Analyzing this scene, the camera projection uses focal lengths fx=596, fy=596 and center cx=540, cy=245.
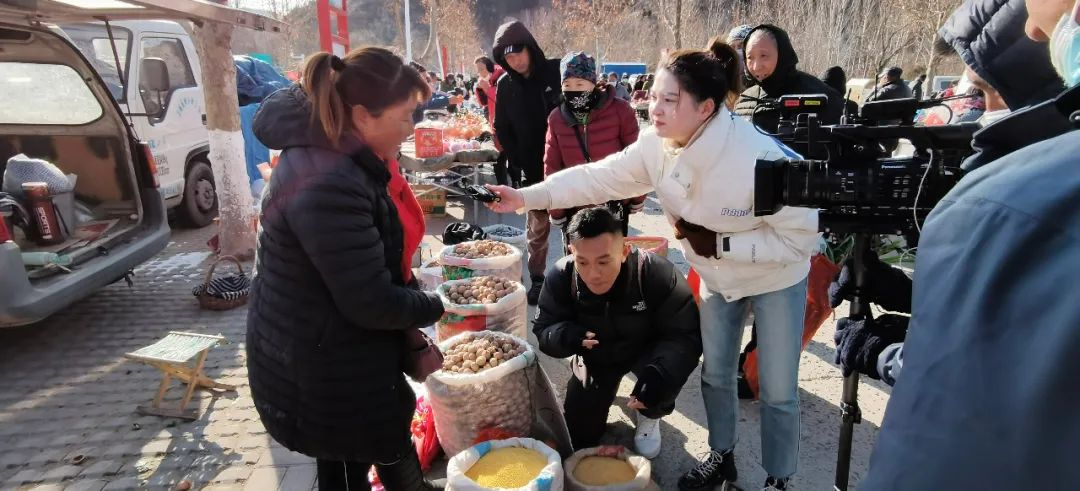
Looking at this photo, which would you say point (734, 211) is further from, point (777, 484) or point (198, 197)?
point (198, 197)

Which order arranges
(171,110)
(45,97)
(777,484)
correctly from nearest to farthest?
1. (777,484)
2. (45,97)
3. (171,110)

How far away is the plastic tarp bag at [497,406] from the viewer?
2559 mm

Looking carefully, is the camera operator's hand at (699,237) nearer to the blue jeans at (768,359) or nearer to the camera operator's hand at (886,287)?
→ the blue jeans at (768,359)

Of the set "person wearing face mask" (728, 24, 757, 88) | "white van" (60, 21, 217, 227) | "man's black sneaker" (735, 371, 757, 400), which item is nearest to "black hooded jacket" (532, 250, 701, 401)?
"man's black sneaker" (735, 371, 757, 400)

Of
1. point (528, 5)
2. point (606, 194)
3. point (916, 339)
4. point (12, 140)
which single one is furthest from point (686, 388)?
point (528, 5)

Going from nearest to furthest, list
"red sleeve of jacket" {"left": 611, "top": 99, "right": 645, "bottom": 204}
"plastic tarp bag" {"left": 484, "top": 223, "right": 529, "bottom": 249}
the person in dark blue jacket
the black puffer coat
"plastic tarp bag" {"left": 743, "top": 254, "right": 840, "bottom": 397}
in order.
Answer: the person in dark blue jacket, the black puffer coat, "plastic tarp bag" {"left": 743, "top": 254, "right": 840, "bottom": 397}, "red sleeve of jacket" {"left": 611, "top": 99, "right": 645, "bottom": 204}, "plastic tarp bag" {"left": 484, "top": 223, "right": 529, "bottom": 249}

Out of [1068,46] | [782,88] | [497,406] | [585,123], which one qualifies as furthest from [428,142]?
[1068,46]

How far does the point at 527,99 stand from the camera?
15.8 feet

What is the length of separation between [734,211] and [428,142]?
17.0 feet

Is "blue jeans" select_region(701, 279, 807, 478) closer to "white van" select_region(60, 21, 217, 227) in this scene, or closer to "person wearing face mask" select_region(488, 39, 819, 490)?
"person wearing face mask" select_region(488, 39, 819, 490)

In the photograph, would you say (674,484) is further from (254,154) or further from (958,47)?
(254,154)

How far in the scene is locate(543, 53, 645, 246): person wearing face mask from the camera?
393cm

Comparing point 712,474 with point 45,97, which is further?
point 45,97

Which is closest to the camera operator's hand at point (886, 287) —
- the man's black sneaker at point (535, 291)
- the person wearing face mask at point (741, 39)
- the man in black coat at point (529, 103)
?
the person wearing face mask at point (741, 39)
